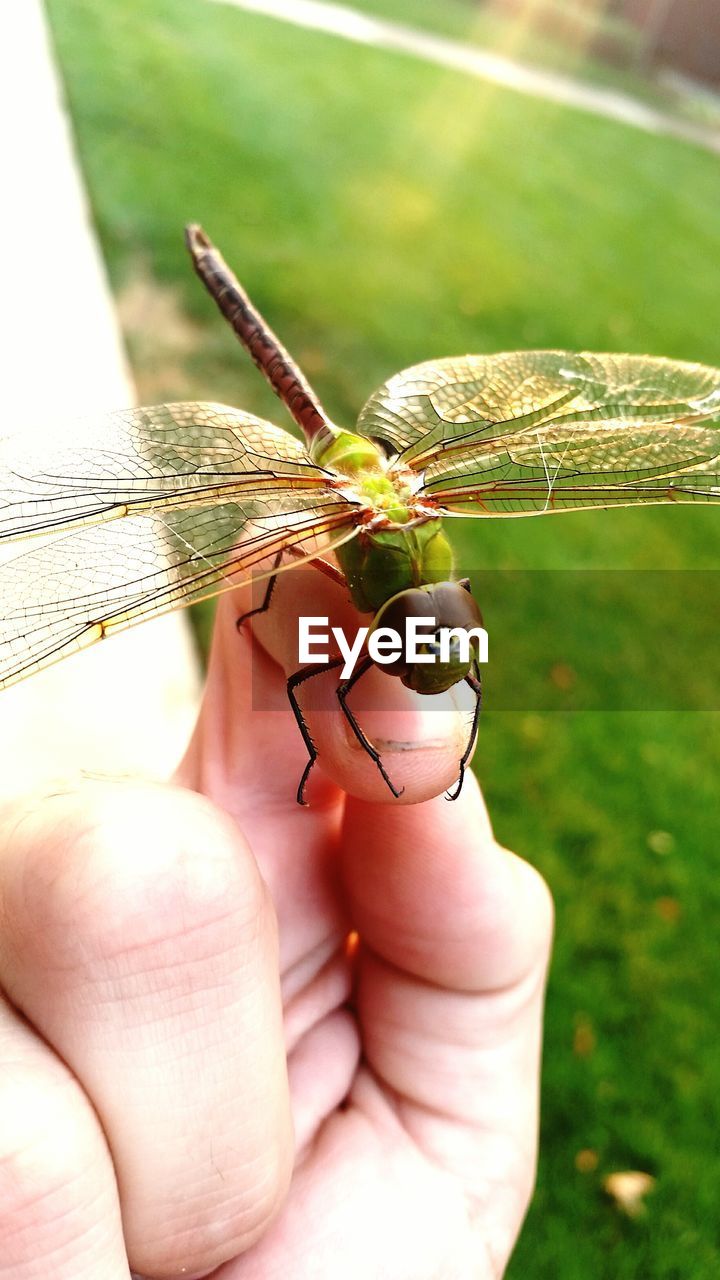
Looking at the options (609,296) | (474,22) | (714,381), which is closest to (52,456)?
(714,381)

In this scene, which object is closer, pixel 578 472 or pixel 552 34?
pixel 578 472

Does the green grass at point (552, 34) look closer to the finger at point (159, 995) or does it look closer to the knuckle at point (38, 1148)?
the finger at point (159, 995)

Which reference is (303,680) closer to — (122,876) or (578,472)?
(122,876)

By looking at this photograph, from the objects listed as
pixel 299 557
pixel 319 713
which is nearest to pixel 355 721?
pixel 319 713

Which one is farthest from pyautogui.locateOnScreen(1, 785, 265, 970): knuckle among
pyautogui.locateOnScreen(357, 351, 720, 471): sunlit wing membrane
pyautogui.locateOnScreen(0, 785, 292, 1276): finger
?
pyautogui.locateOnScreen(357, 351, 720, 471): sunlit wing membrane

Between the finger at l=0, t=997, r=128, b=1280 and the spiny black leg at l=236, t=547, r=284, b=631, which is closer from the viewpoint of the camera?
the finger at l=0, t=997, r=128, b=1280

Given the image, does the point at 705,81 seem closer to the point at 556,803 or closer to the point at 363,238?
the point at 363,238

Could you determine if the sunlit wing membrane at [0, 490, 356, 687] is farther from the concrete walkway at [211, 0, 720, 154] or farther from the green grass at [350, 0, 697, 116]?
the green grass at [350, 0, 697, 116]
